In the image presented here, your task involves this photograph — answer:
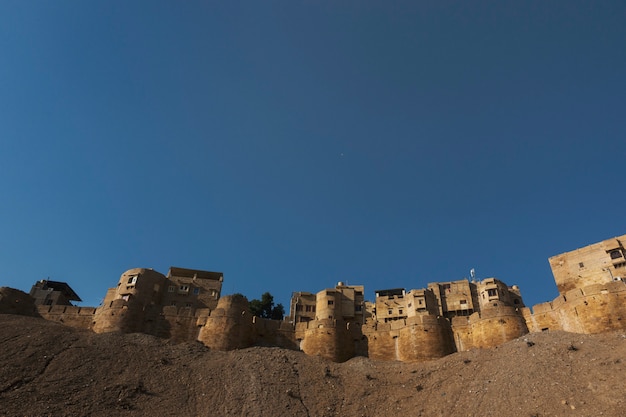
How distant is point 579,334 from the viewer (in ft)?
105

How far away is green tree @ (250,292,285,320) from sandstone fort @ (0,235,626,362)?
8509 millimetres

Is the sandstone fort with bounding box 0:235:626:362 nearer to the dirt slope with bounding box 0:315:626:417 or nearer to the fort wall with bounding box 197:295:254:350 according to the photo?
the fort wall with bounding box 197:295:254:350

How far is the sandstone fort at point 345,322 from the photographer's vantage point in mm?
35075

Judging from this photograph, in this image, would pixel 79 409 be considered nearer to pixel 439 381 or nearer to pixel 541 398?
pixel 439 381

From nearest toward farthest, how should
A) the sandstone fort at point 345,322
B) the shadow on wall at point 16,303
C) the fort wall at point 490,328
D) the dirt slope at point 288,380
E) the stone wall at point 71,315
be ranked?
the dirt slope at point 288,380
the sandstone fort at point 345,322
the fort wall at point 490,328
the shadow on wall at point 16,303
the stone wall at point 71,315

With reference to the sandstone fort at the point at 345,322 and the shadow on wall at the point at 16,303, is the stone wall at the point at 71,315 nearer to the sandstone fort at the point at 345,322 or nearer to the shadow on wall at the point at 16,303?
the sandstone fort at the point at 345,322

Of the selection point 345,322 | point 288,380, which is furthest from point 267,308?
point 288,380

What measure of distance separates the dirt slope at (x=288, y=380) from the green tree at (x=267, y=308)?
29.4 metres

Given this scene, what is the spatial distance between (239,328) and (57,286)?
42620mm

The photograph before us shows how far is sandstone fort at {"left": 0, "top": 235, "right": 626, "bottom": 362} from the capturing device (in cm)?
3508

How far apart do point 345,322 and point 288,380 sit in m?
14.0

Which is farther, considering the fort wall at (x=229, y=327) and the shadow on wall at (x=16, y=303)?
the shadow on wall at (x=16, y=303)

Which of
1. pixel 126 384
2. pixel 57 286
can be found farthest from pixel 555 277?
pixel 57 286

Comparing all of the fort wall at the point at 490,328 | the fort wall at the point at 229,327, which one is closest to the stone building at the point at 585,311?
the fort wall at the point at 490,328
